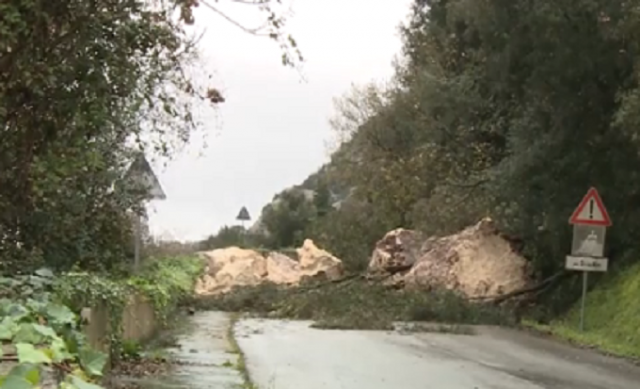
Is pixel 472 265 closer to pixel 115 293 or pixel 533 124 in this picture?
pixel 533 124

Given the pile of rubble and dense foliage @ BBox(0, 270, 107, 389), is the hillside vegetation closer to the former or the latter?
the pile of rubble

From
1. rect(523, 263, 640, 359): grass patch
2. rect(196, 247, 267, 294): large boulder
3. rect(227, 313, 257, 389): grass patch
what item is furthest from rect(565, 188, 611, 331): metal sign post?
rect(196, 247, 267, 294): large boulder

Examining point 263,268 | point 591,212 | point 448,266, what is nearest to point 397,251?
point 448,266

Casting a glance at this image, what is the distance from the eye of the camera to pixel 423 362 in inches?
616

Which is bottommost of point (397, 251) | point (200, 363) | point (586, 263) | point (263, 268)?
point (200, 363)

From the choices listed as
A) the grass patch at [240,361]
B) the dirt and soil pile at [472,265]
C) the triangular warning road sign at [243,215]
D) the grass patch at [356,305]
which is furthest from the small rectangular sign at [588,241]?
the triangular warning road sign at [243,215]

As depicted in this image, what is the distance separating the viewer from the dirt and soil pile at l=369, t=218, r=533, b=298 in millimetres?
27609

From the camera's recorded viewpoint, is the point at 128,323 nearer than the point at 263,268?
Yes

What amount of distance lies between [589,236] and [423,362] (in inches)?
279

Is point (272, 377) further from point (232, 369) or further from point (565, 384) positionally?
point (565, 384)

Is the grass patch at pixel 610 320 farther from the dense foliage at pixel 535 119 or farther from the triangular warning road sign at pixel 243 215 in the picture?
the triangular warning road sign at pixel 243 215

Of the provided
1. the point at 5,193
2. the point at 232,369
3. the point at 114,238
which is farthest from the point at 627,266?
the point at 5,193

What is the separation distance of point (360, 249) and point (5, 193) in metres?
31.9

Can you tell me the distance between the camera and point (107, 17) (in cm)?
1068
